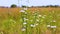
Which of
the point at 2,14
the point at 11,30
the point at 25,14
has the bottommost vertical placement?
the point at 2,14

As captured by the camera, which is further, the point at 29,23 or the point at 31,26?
the point at 29,23

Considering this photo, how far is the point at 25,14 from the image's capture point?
4887 millimetres

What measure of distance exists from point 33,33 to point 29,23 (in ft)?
0.71

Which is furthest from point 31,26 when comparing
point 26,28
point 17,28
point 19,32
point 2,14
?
point 2,14

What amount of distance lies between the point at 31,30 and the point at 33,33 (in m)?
0.08

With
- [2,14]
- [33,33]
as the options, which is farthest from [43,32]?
[2,14]

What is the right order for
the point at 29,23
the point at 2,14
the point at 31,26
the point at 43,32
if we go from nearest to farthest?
1. the point at 31,26
2. the point at 29,23
3. the point at 43,32
4. the point at 2,14

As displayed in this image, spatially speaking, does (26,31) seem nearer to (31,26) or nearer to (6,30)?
(31,26)

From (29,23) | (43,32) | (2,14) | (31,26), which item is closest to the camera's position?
(31,26)

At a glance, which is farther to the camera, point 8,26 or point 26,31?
point 8,26

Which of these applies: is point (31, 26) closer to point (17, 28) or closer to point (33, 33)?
point (33, 33)

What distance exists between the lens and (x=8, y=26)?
5.17 metres

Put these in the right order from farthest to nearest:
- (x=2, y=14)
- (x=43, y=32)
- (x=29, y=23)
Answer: (x=2, y=14) → (x=43, y=32) → (x=29, y=23)

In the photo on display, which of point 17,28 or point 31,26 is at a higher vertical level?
point 31,26
